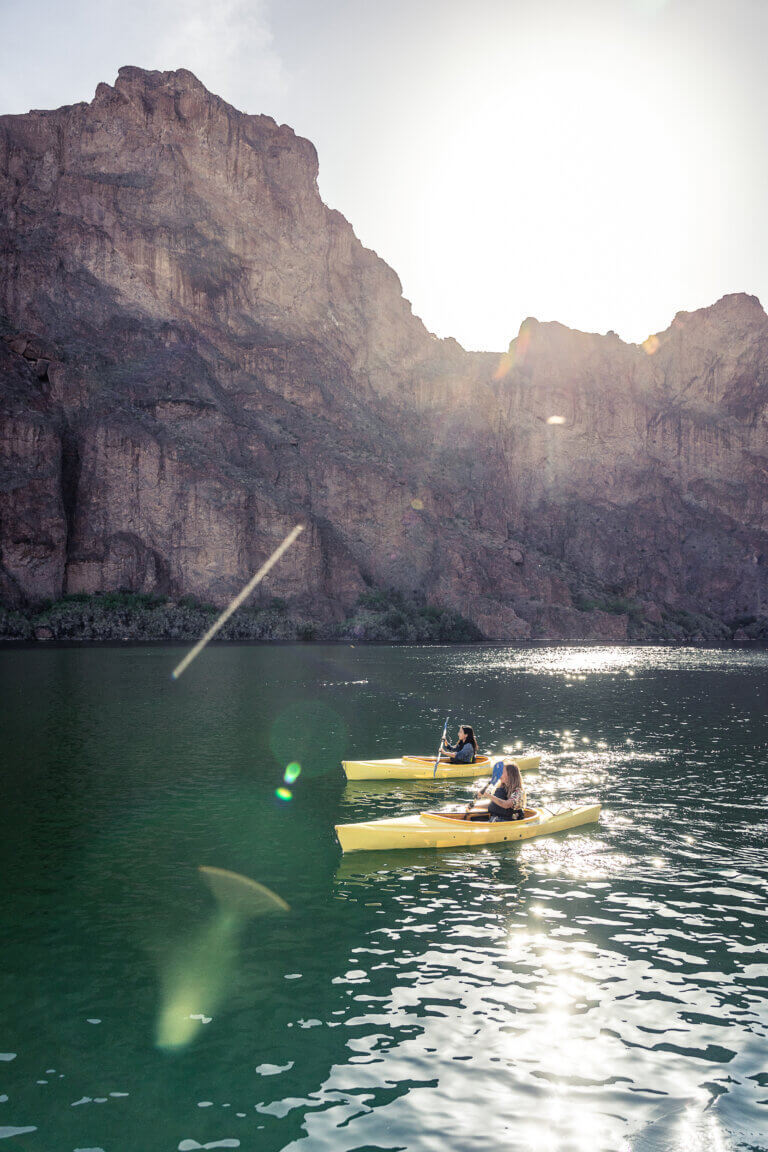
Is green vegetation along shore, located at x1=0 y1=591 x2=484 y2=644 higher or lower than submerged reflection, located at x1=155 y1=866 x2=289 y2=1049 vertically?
higher

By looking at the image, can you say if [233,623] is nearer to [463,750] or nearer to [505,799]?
[463,750]

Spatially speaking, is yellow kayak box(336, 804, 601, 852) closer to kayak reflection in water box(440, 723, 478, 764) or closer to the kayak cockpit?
the kayak cockpit

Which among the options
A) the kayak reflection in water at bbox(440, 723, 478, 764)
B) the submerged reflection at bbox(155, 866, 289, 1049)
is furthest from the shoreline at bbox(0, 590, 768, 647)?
the submerged reflection at bbox(155, 866, 289, 1049)

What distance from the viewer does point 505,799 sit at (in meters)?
19.6

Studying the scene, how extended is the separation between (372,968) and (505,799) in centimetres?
787

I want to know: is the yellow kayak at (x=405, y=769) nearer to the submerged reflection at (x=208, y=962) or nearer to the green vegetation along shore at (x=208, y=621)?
the submerged reflection at (x=208, y=962)

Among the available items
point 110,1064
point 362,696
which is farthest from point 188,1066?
point 362,696

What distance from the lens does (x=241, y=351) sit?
6688 inches

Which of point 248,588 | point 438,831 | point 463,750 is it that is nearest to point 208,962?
point 438,831

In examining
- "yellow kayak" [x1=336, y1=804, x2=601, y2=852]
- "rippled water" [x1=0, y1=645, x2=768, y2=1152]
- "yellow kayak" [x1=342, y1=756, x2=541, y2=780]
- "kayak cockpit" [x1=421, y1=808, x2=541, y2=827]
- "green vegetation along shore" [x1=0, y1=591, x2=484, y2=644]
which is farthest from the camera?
"green vegetation along shore" [x1=0, y1=591, x2=484, y2=644]

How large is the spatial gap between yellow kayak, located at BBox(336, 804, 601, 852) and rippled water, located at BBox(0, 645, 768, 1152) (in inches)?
14.1

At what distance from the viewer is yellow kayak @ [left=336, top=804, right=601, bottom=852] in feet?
60.1

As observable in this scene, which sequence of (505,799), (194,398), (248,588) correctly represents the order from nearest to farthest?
1. (505,799)
2. (248,588)
3. (194,398)

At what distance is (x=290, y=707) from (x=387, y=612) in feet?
356
